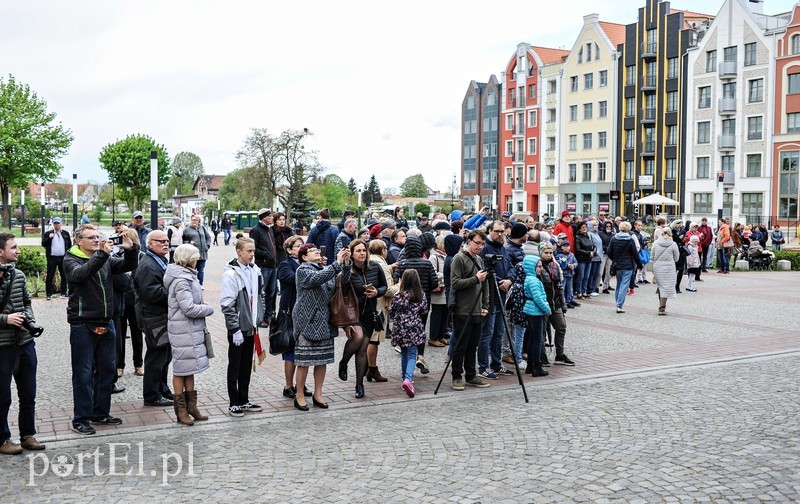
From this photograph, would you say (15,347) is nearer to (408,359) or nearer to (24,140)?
(408,359)

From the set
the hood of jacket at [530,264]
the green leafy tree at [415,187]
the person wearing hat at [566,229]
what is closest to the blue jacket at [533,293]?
the hood of jacket at [530,264]

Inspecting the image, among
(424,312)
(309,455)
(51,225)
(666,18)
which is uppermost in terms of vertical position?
(666,18)

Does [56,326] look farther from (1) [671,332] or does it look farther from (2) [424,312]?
(1) [671,332]

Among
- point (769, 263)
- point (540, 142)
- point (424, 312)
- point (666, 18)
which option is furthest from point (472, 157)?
point (424, 312)

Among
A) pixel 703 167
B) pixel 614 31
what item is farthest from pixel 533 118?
pixel 703 167

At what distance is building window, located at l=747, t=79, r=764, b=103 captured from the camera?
56.9 m

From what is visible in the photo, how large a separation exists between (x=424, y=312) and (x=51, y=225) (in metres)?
11.0

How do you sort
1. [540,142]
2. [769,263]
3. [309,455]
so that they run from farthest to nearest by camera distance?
[540,142] → [769,263] → [309,455]

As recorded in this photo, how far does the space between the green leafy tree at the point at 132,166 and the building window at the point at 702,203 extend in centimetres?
5724

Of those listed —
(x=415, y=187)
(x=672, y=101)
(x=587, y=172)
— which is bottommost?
(x=587, y=172)

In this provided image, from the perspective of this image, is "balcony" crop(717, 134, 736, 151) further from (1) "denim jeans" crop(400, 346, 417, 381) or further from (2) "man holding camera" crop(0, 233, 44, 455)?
(2) "man holding camera" crop(0, 233, 44, 455)

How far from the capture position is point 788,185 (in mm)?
55344

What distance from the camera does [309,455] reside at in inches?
258

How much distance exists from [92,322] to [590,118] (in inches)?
2766
